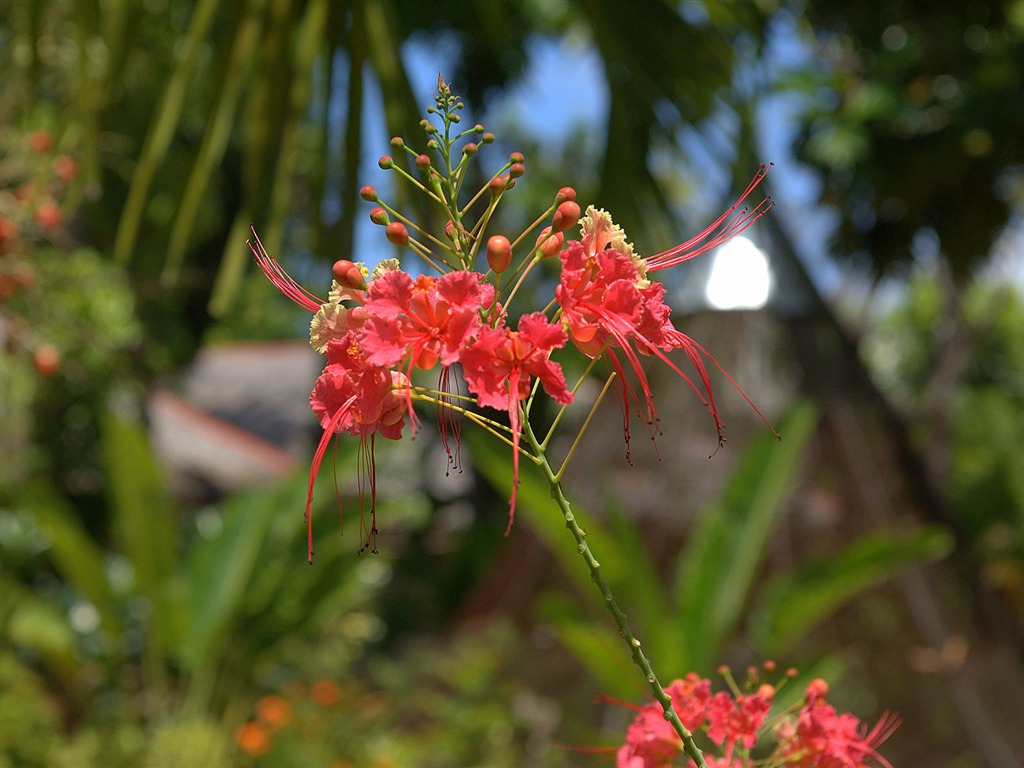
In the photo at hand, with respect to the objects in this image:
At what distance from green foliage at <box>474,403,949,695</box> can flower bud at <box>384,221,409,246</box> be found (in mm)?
2944

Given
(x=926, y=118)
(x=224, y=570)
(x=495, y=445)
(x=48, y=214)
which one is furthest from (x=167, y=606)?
(x=926, y=118)

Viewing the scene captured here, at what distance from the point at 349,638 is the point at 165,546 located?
5.13ft

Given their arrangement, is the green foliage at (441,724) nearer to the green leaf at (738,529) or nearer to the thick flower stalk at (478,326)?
the green leaf at (738,529)

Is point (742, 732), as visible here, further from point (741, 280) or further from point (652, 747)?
point (741, 280)

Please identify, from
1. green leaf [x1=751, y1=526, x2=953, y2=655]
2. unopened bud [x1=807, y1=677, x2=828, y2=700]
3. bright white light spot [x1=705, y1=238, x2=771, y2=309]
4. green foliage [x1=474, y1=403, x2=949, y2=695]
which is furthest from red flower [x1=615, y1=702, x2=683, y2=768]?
bright white light spot [x1=705, y1=238, x2=771, y2=309]

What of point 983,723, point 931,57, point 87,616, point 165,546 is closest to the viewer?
point 983,723

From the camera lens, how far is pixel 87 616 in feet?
19.4

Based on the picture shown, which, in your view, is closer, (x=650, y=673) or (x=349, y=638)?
(x=650, y=673)

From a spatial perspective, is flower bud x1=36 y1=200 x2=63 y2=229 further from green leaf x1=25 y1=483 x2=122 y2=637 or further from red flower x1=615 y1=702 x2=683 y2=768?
red flower x1=615 y1=702 x2=683 y2=768

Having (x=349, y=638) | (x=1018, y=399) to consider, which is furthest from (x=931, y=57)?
(x=1018, y=399)

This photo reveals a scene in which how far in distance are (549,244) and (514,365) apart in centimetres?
12

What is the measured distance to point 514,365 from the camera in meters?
0.63

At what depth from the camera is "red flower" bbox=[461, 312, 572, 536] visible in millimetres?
612

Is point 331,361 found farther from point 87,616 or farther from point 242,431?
point 242,431
